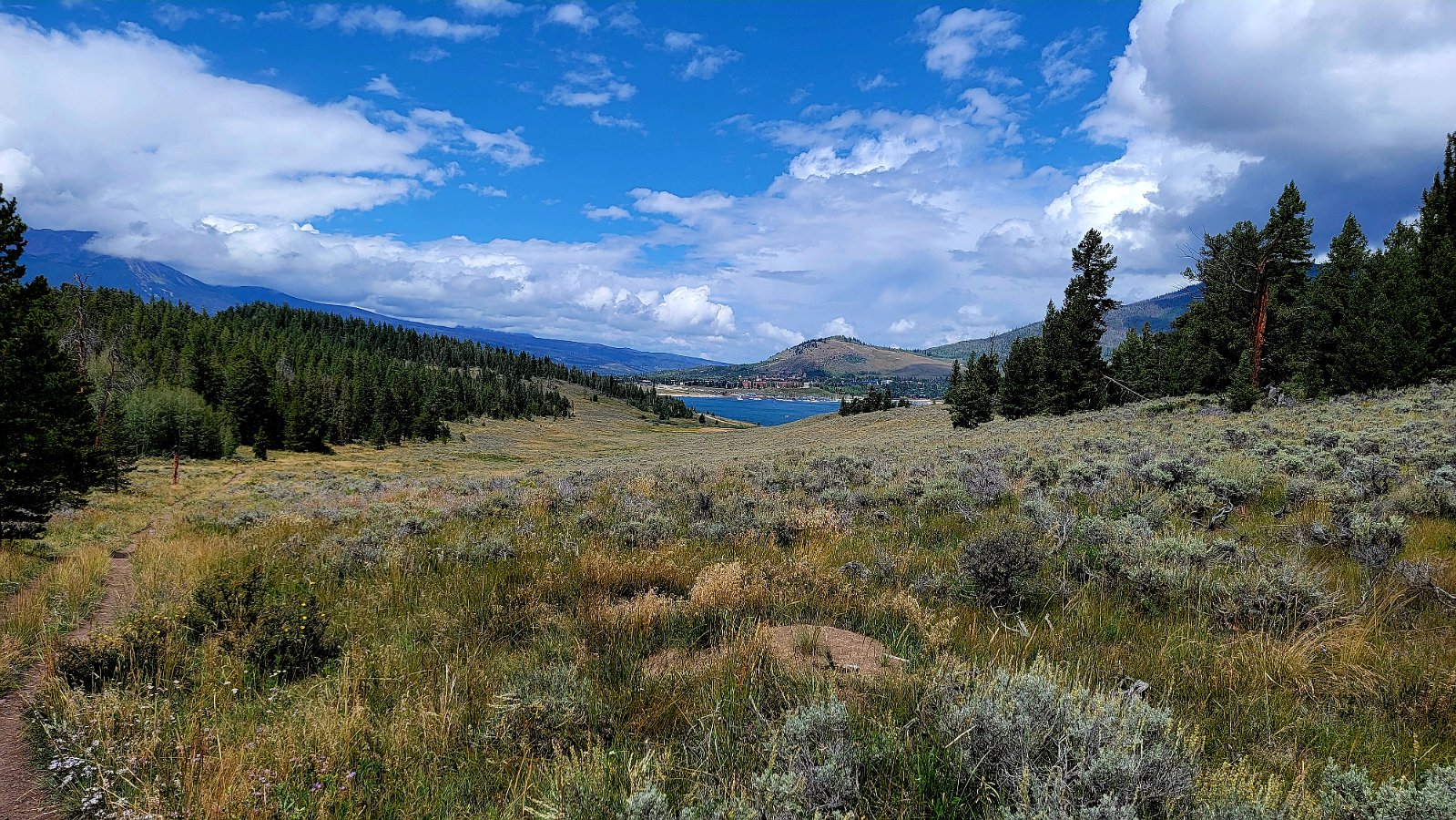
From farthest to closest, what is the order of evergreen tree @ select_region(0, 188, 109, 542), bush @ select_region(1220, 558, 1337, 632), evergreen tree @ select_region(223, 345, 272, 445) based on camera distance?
evergreen tree @ select_region(223, 345, 272, 445) → evergreen tree @ select_region(0, 188, 109, 542) → bush @ select_region(1220, 558, 1337, 632)

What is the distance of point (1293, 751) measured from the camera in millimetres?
2754

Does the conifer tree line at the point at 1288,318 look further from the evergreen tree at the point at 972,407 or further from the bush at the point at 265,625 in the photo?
the bush at the point at 265,625

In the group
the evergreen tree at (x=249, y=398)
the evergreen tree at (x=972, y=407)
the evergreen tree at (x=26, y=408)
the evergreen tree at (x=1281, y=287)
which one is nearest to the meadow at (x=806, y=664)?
the evergreen tree at (x=26, y=408)

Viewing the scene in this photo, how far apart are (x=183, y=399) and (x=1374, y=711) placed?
10070cm

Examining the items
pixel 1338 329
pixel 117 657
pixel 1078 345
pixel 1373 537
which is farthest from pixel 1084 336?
pixel 117 657

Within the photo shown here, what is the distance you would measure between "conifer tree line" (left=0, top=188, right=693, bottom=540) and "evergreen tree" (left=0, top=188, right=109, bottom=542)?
0.05m

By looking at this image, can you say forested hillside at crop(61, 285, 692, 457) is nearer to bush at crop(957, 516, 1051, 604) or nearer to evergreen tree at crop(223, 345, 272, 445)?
evergreen tree at crop(223, 345, 272, 445)

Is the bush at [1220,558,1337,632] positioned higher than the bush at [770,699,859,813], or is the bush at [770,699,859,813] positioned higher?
the bush at [1220,558,1337,632]

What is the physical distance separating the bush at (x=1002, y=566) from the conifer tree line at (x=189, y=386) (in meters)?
19.8

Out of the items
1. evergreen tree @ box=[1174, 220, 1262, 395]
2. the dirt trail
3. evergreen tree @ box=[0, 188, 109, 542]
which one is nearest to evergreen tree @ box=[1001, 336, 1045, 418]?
evergreen tree @ box=[1174, 220, 1262, 395]

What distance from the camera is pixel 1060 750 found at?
7.72ft

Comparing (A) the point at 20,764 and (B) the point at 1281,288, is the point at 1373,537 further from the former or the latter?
(B) the point at 1281,288

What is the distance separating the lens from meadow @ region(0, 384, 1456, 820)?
8.11ft

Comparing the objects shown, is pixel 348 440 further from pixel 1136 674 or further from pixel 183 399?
pixel 1136 674
